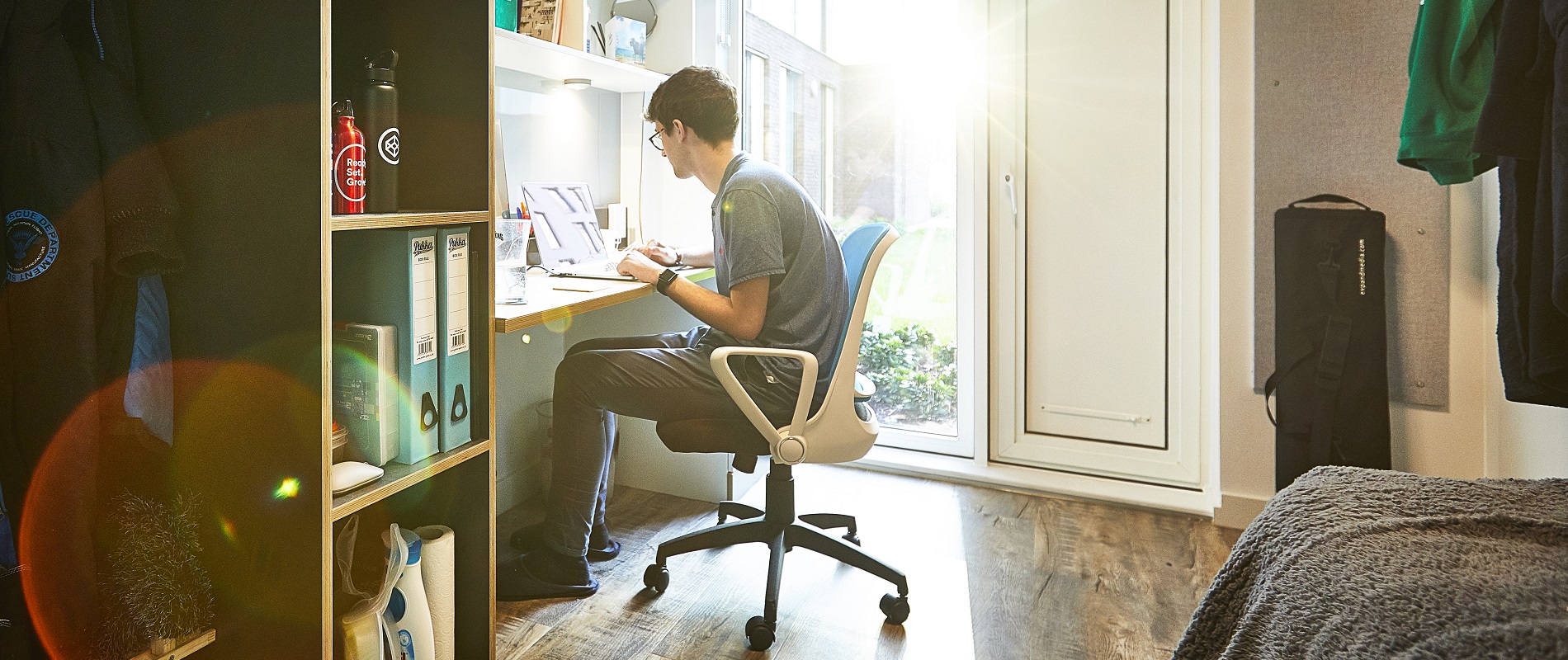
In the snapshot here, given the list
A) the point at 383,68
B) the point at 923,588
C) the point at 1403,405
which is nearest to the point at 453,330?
the point at 383,68

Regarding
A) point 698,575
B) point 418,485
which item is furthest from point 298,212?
point 698,575

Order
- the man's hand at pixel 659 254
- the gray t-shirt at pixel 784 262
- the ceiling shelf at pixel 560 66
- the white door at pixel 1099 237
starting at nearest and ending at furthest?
the gray t-shirt at pixel 784 262, the ceiling shelf at pixel 560 66, the man's hand at pixel 659 254, the white door at pixel 1099 237

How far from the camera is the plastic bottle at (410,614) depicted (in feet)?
4.91

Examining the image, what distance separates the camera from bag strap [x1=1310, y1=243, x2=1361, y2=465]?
2.18m

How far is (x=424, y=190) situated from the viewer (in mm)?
1560

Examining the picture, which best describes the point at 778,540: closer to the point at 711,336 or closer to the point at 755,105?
the point at 711,336

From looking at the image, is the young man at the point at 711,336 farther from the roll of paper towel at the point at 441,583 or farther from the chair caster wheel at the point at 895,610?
the chair caster wheel at the point at 895,610

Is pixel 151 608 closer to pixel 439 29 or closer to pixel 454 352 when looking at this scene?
pixel 454 352

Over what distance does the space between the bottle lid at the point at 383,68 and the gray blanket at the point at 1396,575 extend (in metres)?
1.39

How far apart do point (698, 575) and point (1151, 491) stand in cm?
146

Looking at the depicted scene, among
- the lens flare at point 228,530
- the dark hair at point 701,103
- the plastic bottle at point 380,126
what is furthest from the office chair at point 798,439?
the lens flare at point 228,530

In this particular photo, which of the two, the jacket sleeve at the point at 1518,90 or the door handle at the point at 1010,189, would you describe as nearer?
the jacket sleeve at the point at 1518,90

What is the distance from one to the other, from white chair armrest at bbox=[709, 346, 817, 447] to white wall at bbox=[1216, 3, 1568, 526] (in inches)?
52.6

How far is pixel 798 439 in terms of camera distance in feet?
6.09
